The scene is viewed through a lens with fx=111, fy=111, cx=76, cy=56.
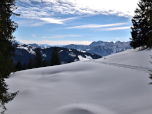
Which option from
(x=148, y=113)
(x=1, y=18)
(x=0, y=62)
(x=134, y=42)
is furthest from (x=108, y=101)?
(x=134, y=42)

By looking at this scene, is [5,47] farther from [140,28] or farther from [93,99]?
[140,28]

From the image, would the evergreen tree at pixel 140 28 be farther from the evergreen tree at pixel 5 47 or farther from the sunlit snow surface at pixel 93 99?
the evergreen tree at pixel 5 47

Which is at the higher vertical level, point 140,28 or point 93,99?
point 140,28

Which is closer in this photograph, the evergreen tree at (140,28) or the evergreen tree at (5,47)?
the evergreen tree at (5,47)

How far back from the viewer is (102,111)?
26.5ft

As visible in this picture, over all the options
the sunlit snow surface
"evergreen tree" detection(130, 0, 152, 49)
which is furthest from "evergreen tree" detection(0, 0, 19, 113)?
"evergreen tree" detection(130, 0, 152, 49)

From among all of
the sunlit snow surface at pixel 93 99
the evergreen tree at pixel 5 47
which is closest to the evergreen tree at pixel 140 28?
the sunlit snow surface at pixel 93 99

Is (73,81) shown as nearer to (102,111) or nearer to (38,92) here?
(38,92)

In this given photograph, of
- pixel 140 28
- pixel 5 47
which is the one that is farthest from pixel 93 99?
pixel 140 28

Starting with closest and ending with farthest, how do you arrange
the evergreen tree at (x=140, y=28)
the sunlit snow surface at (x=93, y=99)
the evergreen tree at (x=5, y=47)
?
the evergreen tree at (x=5, y=47)
the sunlit snow surface at (x=93, y=99)
the evergreen tree at (x=140, y=28)

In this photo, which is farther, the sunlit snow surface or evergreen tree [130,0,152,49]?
evergreen tree [130,0,152,49]

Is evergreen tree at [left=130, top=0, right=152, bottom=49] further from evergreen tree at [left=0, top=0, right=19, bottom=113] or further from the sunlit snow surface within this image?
evergreen tree at [left=0, top=0, right=19, bottom=113]

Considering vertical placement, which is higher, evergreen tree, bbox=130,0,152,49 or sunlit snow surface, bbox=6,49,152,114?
evergreen tree, bbox=130,0,152,49

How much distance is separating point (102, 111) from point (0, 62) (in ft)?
24.3
